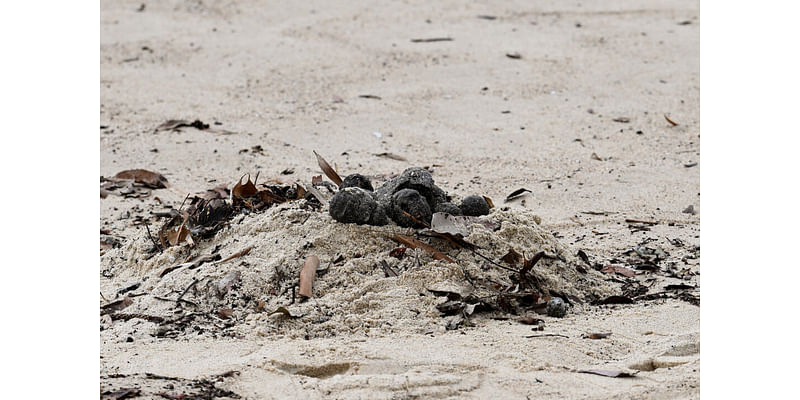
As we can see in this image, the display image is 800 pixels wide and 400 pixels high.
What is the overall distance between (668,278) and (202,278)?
6.04 feet

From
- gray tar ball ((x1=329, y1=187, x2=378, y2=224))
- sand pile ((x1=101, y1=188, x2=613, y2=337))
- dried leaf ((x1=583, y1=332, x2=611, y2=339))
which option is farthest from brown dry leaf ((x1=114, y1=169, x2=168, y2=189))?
dried leaf ((x1=583, y1=332, x2=611, y2=339))

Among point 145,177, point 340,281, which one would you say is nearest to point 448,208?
point 340,281

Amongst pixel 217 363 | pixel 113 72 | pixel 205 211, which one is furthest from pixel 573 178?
pixel 113 72

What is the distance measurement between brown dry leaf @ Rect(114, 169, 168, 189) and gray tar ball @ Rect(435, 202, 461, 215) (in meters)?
2.13

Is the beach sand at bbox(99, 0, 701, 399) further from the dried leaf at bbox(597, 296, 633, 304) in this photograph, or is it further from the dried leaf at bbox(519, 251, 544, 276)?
the dried leaf at bbox(519, 251, 544, 276)

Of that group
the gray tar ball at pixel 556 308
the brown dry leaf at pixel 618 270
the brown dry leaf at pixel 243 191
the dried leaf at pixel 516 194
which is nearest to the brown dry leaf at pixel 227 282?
the brown dry leaf at pixel 243 191

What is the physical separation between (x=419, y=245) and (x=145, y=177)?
2.39m

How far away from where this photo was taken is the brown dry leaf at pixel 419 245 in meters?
3.12

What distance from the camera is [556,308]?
9.82 feet

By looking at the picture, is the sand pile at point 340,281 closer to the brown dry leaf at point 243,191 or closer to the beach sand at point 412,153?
the beach sand at point 412,153

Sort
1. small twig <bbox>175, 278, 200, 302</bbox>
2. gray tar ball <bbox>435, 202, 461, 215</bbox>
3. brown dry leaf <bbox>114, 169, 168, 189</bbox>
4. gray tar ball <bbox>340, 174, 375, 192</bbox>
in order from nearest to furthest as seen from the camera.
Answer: small twig <bbox>175, 278, 200, 302</bbox> → gray tar ball <bbox>435, 202, 461, 215</bbox> → gray tar ball <bbox>340, 174, 375, 192</bbox> → brown dry leaf <bbox>114, 169, 168, 189</bbox>

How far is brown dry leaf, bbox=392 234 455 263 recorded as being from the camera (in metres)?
3.12

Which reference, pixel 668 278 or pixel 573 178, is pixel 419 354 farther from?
pixel 573 178

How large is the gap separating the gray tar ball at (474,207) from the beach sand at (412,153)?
25 centimetres
